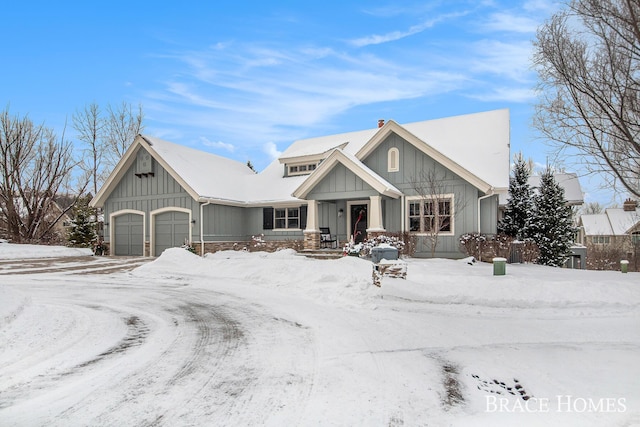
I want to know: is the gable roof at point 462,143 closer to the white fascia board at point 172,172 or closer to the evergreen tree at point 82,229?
the white fascia board at point 172,172

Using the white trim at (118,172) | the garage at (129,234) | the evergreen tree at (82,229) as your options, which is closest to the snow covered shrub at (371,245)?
the garage at (129,234)

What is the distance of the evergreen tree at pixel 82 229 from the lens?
25.5 metres

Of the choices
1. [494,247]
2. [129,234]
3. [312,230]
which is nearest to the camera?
[494,247]

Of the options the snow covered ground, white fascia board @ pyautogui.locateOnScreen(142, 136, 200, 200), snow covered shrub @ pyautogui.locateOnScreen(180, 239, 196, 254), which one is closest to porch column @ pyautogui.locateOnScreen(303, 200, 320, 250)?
white fascia board @ pyautogui.locateOnScreen(142, 136, 200, 200)

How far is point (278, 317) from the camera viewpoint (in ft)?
22.1

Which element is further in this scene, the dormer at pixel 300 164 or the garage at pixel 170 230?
the dormer at pixel 300 164

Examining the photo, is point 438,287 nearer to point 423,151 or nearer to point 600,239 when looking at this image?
point 423,151

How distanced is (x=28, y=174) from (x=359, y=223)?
84.2ft

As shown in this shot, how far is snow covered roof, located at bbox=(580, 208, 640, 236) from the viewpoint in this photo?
43.9m

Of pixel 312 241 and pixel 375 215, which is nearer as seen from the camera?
pixel 375 215

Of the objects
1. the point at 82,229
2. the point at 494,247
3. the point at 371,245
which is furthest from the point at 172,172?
the point at 494,247

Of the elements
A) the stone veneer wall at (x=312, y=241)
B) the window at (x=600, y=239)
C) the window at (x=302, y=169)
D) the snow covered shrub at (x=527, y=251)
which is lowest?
the window at (x=600, y=239)

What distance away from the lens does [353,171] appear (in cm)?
1645

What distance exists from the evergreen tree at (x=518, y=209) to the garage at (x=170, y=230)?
16.1 metres
